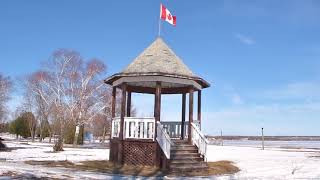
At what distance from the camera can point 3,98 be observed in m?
55.6

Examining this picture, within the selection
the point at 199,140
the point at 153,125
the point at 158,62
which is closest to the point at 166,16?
the point at 158,62

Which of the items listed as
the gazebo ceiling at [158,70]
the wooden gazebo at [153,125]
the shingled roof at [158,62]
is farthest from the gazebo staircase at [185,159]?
the shingled roof at [158,62]

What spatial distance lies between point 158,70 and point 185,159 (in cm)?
381

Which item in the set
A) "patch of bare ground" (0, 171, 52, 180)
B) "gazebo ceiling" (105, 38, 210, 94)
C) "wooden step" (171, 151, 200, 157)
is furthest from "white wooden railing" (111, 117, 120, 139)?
"patch of bare ground" (0, 171, 52, 180)

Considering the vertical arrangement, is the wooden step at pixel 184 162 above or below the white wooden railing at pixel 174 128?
below

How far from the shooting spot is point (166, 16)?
19047 mm

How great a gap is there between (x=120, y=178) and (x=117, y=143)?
4.76 m

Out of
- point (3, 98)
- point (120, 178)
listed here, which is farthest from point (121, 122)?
point (3, 98)

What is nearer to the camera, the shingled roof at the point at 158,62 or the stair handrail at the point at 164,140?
the stair handrail at the point at 164,140

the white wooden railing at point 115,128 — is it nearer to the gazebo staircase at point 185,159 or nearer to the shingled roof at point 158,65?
the shingled roof at point 158,65

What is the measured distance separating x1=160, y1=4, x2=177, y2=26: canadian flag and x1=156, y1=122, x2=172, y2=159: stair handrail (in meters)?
5.45

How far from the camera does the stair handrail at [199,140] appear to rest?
55.6 feet

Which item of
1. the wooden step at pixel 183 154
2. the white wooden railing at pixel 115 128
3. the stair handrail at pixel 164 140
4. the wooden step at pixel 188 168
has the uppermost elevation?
the white wooden railing at pixel 115 128

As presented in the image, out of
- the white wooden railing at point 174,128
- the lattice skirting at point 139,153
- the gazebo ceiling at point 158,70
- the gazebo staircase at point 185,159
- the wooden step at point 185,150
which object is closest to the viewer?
the gazebo staircase at point 185,159
